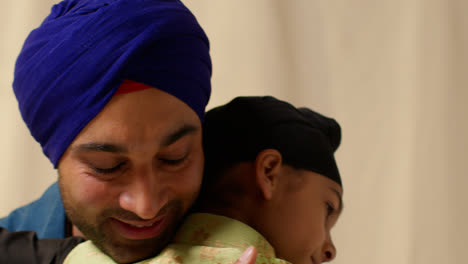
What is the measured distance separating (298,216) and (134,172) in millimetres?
365

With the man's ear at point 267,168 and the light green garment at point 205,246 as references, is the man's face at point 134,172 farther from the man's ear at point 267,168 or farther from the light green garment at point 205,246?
the man's ear at point 267,168

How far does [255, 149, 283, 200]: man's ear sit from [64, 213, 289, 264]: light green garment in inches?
5.0

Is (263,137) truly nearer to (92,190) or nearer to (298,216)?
(298,216)

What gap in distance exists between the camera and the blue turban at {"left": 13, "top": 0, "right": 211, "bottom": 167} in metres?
0.92

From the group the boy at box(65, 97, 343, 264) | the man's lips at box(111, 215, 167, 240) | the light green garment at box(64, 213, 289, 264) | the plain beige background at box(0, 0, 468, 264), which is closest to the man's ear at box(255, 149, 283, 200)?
the boy at box(65, 97, 343, 264)

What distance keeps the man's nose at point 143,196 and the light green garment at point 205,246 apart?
3.3 inches

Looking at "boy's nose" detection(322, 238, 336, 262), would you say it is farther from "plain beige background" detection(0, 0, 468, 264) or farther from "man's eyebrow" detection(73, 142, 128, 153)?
"plain beige background" detection(0, 0, 468, 264)

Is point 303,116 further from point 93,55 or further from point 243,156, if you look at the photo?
point 93,55

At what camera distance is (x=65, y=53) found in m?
0.93

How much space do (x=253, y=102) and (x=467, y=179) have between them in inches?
40.2

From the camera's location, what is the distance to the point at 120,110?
36.0 inches

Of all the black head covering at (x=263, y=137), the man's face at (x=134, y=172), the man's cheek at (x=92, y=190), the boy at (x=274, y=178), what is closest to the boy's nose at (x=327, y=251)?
the boy at (x=274, y=178)

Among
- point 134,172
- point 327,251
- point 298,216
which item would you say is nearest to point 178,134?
point 134,172

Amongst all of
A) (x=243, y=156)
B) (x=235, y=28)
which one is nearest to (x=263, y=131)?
(x=243, y=156)
